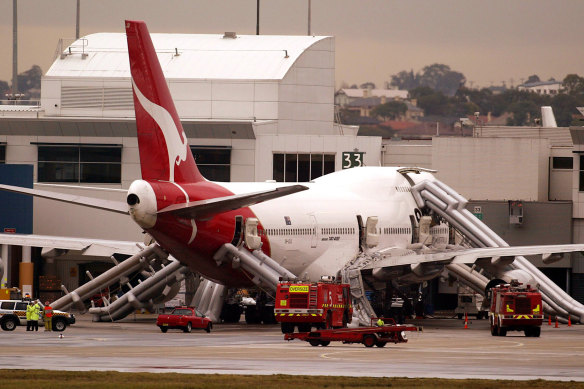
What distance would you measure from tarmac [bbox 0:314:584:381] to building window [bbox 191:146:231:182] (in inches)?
1235

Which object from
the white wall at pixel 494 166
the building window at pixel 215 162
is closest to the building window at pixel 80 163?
the building window at pixel 215 162

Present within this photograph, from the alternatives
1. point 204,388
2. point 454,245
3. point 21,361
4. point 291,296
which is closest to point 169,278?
point 291,296

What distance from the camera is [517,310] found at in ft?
173

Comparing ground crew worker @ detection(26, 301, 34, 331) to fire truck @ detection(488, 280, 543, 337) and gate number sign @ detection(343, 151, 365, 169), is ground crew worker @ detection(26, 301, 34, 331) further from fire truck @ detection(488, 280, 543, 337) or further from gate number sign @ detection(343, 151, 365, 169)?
gate number sign @ detection(343, 151, 365, 169)

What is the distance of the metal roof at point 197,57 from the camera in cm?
9181

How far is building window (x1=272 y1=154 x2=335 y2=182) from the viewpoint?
86.7m

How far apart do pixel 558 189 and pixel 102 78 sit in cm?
3412

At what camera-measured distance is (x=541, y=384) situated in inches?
1214

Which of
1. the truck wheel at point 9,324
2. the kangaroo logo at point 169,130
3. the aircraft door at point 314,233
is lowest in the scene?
the truck wheel at point 9,324

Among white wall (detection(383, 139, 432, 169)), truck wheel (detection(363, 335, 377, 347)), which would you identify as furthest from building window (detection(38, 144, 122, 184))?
truck wheel (detection(363, 335, 377, 347))

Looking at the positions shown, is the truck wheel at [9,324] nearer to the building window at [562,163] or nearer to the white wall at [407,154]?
the white wall at [407,154]

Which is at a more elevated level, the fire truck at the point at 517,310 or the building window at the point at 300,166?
the building window at the point at 300,166

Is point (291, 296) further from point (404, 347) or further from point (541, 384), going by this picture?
point (541, 384)

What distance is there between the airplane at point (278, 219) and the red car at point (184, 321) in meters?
2.33
